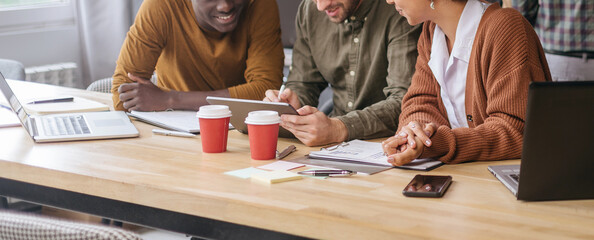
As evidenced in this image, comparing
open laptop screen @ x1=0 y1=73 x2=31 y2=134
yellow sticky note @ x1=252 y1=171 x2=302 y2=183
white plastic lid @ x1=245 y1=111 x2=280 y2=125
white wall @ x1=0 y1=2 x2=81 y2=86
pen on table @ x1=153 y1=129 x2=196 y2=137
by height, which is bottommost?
white wall @ x1=0 y1=2 x2=81 y2=86

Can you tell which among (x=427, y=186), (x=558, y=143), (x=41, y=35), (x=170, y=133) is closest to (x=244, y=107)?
(x=170, y=133)

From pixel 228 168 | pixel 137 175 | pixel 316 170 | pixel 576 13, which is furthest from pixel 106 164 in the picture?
pixel 576 13

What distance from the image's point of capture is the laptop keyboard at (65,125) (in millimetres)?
1881

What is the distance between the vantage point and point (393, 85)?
2121 millimetres

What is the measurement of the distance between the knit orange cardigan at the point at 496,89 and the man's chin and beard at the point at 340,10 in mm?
538

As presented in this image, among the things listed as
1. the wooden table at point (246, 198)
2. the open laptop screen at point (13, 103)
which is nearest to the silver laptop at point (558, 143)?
the wooden table at point (246, 198)

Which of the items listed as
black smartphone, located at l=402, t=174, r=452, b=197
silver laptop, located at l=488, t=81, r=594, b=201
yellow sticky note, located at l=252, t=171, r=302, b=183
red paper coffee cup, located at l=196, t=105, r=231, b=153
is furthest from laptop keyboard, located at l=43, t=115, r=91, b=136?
silver laptop, located at l=488, t=81, r=594, b=201

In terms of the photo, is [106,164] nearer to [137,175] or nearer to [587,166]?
[137,175]

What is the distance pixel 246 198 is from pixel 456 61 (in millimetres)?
802

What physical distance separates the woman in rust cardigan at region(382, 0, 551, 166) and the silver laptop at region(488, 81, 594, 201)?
33 cm

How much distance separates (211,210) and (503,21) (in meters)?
0.88

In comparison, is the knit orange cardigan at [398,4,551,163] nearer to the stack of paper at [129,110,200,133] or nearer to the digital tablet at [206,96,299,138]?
the digital tablet at [206,96,299,138]

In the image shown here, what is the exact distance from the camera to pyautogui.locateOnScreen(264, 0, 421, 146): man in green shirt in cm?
189

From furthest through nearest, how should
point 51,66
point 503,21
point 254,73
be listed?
point 51,66
point 254,73
point 503,21
